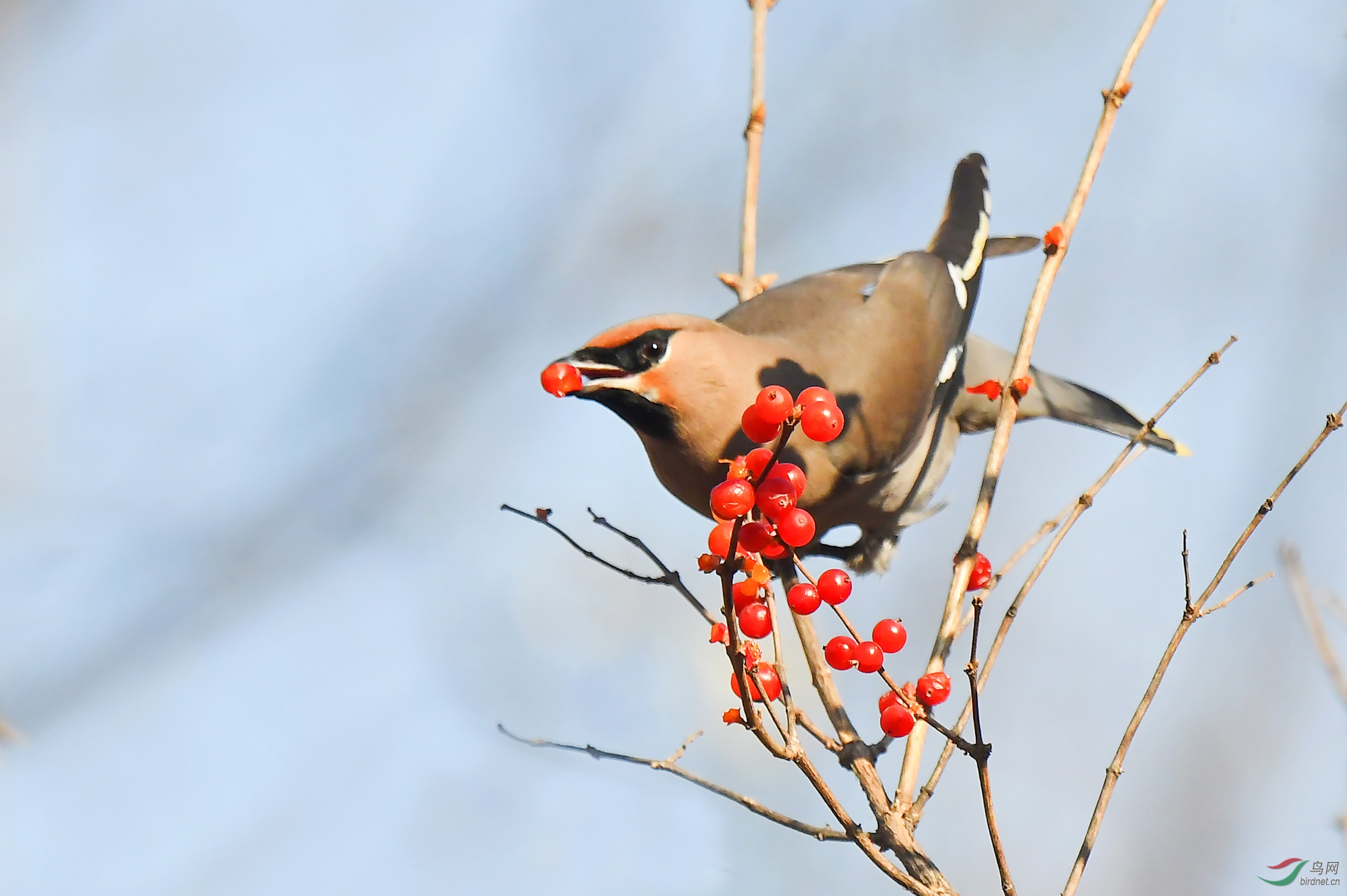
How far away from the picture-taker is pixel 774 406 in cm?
191

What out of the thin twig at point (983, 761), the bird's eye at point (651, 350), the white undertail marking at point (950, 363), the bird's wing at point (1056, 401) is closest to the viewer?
the thin twig at point (983, 761)

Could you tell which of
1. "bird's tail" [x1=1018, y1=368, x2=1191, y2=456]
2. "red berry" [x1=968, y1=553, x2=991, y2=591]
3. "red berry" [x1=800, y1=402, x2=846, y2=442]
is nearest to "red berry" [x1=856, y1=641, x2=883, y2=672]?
"red berry" [x1=800, y1=402, x2=846, y2=442]

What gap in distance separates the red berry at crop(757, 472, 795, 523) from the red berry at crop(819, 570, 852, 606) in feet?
0.82

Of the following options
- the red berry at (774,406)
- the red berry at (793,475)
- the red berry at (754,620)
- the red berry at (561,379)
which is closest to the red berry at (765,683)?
the red berry at (754,620)

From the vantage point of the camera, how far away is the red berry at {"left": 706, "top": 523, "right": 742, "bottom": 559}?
1957 mm

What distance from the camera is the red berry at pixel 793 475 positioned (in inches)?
77.0

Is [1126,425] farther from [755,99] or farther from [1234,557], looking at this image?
[1234,557]

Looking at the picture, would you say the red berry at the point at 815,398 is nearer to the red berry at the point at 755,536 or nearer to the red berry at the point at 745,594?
the red berry at the point at 755,536

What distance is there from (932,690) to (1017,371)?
747mm

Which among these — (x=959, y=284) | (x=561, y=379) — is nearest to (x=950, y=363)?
(x=959, y=284)

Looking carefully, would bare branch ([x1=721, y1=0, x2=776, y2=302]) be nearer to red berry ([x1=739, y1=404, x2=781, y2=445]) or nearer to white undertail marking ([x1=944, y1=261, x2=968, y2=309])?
white undertail marking ([x1=944, y1=261, x2=968, y2=309])

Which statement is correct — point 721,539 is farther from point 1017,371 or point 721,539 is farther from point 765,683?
point 1017,371

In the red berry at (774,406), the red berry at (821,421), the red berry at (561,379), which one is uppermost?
the red berry at (561,379)

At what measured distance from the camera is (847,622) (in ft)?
6.49
